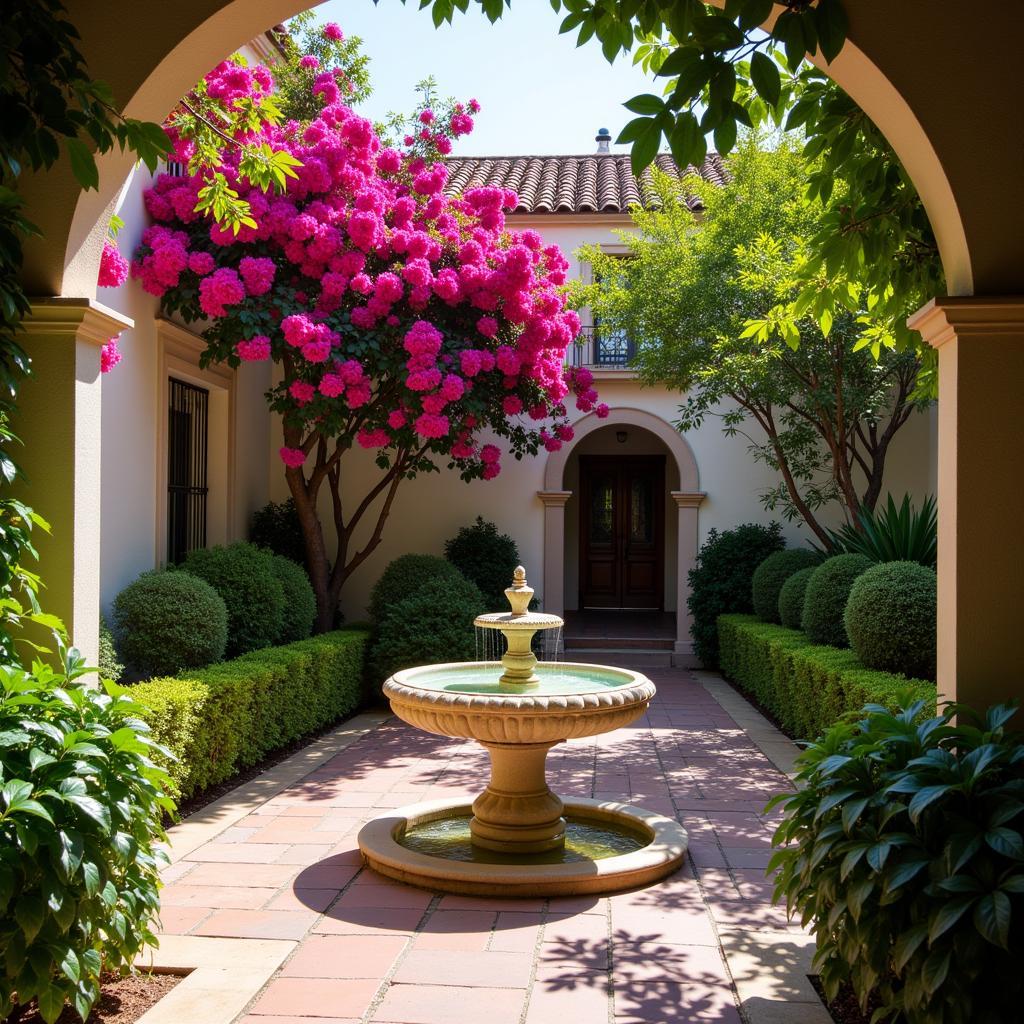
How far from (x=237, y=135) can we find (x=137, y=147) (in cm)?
184

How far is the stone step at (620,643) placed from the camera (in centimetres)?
1467

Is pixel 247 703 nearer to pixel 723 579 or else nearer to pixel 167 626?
pixel 167 626

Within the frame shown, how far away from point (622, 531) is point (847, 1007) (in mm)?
15426

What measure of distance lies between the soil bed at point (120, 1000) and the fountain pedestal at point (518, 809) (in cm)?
203

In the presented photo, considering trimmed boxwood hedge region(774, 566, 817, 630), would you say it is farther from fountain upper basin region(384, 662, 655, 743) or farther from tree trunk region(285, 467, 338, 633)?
fountain upper basin region(384, 662, 655, 743)

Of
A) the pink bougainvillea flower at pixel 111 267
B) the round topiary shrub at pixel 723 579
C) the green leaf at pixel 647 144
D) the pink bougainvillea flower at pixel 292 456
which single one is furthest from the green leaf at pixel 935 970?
the round topiary shrub at pixel 723 579

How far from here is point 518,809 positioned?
5645mm

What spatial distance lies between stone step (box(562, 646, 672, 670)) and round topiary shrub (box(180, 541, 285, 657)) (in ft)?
17.7

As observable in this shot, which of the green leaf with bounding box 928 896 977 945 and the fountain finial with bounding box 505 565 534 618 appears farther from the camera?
the fountain finial with bounding box 505 565 534 618

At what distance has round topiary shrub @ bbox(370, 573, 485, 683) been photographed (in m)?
10.5

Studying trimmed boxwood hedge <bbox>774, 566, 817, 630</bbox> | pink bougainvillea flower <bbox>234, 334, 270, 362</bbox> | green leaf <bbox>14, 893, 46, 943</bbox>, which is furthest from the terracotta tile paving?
pink bougainvillea flower <bbox>234, 334, 270, 362</bbox>

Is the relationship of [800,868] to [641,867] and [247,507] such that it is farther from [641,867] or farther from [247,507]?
[247,507]

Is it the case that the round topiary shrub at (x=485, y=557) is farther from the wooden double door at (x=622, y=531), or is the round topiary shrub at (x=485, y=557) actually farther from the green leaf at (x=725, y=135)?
the green leaf at (x=725, y=135)

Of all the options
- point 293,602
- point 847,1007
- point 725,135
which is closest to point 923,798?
point 847,1007
